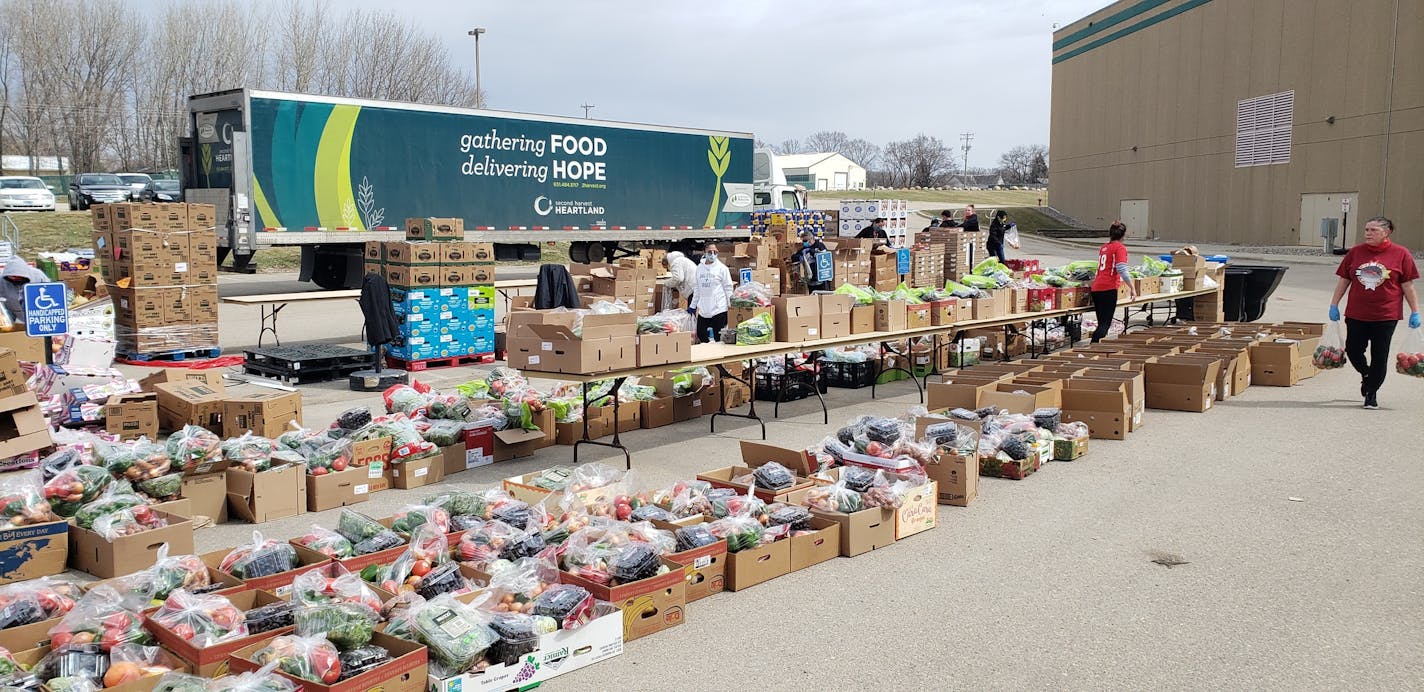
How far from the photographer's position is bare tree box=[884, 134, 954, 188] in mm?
113562

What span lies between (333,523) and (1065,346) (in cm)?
1123

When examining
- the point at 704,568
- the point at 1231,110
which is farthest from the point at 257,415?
the point at 1231,110

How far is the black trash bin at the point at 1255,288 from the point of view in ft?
54.5

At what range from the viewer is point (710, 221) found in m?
25.2

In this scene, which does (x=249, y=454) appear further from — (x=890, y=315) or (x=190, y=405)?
(x=890, y=315)

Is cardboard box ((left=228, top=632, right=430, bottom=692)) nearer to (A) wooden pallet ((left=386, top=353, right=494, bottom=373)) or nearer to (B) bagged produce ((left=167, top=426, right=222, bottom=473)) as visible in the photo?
(B) bagged produce ((left=167, top=426, right=222, bottom=473))

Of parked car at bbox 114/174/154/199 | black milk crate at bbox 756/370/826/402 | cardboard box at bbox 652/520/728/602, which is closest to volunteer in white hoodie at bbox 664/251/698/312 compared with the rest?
black milk crate at bbox 756/370/826/402

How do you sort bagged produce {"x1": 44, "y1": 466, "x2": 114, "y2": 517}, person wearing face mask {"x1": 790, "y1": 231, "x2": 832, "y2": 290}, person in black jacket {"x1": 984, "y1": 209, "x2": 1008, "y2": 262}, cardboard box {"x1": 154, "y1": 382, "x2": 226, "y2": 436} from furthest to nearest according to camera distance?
1. person in black jacket {"x1": 984, "y1": 209, "x2": 1008, "y2": 262}
2. person wearing face mask {"x1": 790, "y1": 231, "x2": 832, "y2": 290}
3. cardboard box {"x1": 154, "y1": 382, "x2": 226, "y2": 436}
4. bagged produce {"x1": 44, "y1": 466, "x2": 114, "y2": 517}

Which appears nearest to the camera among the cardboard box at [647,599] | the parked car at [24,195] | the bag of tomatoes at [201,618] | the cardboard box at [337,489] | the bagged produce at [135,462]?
the bag of tomatoes at [201,618]

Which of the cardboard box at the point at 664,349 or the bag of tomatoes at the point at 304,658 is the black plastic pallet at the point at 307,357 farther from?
the bag of tomatoes at the point at 304,658

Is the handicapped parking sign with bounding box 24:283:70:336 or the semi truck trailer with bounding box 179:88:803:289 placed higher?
the semi truck trailer with bounding box 179:88:803:289

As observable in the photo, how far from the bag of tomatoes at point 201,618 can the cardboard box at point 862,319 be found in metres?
6.96

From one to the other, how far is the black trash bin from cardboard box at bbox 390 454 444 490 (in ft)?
46.3

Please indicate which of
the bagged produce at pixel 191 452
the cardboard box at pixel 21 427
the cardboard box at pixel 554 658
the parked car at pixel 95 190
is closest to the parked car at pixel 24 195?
the parked car at pixel 95 190
